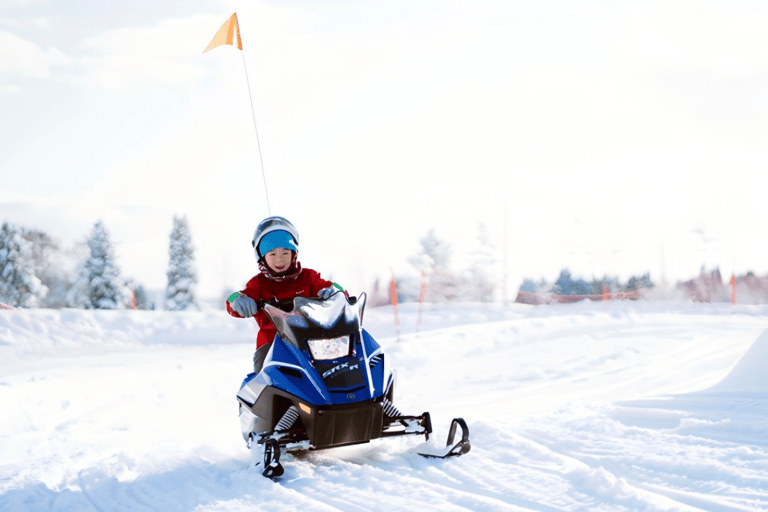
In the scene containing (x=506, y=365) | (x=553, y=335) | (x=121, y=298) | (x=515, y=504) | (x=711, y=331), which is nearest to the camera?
(x=515, y=504)

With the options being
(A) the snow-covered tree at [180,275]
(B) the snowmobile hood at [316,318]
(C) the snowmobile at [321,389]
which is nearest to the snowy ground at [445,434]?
(C) the snowmobile at [321,389]

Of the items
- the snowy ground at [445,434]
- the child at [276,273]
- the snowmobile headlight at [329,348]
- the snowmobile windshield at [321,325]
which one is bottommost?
the snowy ground at [445,434]

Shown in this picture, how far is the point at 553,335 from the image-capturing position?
14.6 meters

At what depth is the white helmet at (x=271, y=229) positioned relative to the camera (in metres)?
5.25

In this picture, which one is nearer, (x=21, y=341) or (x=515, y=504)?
(x=515, y=504)

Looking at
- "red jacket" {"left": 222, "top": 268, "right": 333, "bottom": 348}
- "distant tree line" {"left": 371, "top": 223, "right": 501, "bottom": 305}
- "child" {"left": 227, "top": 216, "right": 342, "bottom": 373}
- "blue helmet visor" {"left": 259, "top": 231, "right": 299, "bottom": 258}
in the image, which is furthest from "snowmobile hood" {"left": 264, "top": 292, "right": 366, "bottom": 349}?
"distant tree line" {"left": 371, "top": 223, "right": 501, "bottom": 305}

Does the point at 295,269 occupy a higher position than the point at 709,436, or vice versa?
the point at 295,269

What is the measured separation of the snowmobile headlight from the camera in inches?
180

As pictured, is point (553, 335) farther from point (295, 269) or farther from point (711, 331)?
point (295, 269)

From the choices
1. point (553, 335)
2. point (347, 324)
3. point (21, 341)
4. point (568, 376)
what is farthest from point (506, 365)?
point (21, 341)

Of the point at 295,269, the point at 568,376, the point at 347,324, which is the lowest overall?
the point at 568,376

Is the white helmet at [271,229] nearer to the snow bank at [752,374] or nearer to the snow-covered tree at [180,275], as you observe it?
the snow bank at [752,374]

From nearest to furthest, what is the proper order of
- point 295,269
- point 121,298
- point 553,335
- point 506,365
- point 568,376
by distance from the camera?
point 295,269, point 568,376, point 506,365, point 553,335, point 121,298

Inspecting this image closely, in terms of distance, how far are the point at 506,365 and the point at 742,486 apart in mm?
7315
